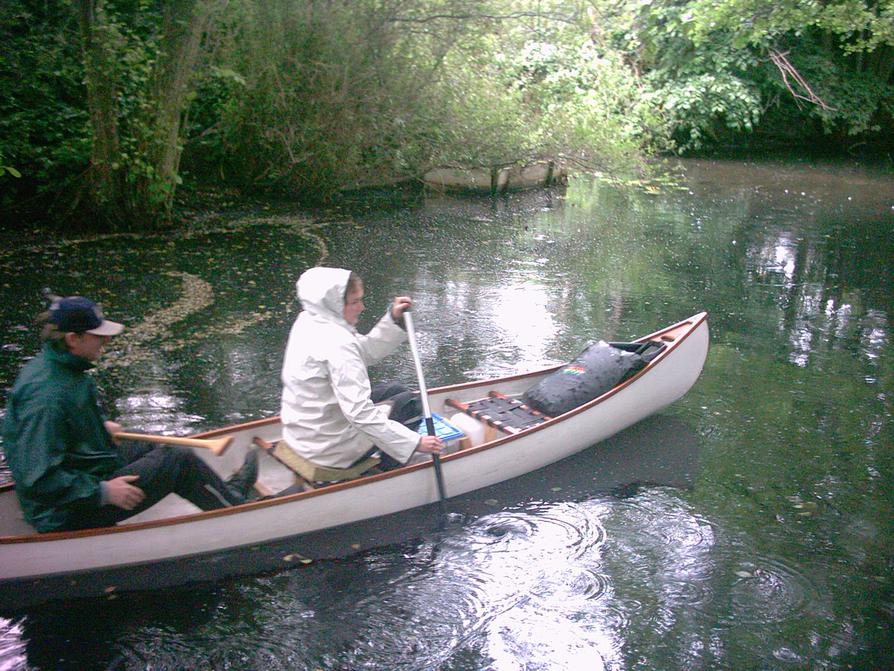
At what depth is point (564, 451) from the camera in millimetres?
5547

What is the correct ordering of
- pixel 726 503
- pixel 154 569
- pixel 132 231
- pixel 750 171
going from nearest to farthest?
1. pixel 154 569
2. pixel 726 503
3. pixel 132 231
4. pixel 750 171

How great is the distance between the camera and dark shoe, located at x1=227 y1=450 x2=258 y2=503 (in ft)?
14.8

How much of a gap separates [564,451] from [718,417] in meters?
1.56

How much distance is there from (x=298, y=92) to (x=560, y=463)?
8287mm

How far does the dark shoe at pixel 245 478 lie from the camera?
451 cm

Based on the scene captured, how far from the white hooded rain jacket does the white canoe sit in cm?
23

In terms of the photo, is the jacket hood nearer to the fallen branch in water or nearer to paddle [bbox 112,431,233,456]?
paddle [bbox 112,431,233,456]

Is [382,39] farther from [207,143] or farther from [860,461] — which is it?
[860,461]

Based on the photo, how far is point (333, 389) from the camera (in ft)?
14.6

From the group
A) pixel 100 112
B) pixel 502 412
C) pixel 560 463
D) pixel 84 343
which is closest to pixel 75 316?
pixel 84 343

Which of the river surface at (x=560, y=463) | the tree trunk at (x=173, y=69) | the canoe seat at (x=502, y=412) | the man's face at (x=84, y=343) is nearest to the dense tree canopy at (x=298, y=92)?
the tree trunk at (x=173, y=69)

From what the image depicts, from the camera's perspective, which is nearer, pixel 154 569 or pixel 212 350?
pixel 154 569

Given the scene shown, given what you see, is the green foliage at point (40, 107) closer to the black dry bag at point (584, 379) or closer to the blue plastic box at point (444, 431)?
the blue plastic box at point (444, 431)

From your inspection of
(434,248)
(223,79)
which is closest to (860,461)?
(434,248)
